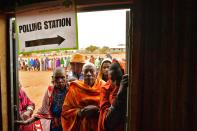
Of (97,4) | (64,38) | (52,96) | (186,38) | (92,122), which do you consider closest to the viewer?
(186,38)

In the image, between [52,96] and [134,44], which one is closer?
[134,44]

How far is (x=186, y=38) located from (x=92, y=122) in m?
1.74

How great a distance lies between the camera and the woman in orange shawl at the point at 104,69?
356cm

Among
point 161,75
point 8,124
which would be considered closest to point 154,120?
point 161,75

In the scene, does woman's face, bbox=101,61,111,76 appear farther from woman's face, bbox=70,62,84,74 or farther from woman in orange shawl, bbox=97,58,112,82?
woman's face, bbox=70,62,84,74

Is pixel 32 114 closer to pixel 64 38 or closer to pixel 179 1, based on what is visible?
pixel 64 38

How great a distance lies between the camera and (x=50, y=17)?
11.1 ft

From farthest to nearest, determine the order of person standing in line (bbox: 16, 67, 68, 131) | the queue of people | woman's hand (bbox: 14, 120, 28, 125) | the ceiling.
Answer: person standing in line (bbox: 16, 67, 68, 131), woman's hand (bbox: 14, 120, 28, 125), the queue of people, the ceiling

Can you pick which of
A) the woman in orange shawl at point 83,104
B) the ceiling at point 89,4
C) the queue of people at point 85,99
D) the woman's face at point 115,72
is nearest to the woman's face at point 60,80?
the queue of people at point 85,99

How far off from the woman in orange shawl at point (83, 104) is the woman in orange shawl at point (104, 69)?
2.5 inches

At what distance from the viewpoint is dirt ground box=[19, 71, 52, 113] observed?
4090 millimetres

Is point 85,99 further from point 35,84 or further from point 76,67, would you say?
point 35,84

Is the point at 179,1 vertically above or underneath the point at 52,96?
above

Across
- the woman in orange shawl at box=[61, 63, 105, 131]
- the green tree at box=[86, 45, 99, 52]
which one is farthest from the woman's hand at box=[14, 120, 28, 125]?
the green tree at box=[86, 45, 99, 52]
